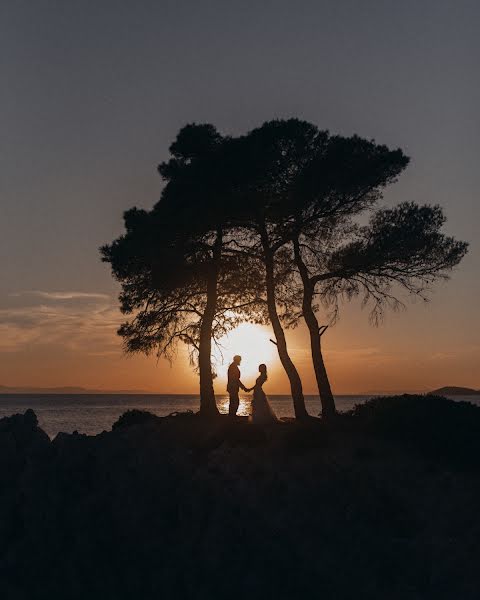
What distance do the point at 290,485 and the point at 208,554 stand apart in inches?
133

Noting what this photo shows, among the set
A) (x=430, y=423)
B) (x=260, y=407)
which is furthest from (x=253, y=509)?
(x=430, y=423)

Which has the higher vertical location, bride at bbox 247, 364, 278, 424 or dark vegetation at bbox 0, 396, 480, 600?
bride at bbox 247, 364, 278, 424

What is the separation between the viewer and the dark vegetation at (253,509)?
19.3 m

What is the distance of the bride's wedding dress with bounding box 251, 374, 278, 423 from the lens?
1061 inches

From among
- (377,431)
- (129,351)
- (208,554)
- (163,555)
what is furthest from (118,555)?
(129,351)

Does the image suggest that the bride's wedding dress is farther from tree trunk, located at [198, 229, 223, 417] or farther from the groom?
tree trunk, located at [198, 229, 223, 417]

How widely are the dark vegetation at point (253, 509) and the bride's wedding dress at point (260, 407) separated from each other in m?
1.11

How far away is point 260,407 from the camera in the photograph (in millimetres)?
27031

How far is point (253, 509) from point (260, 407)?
6.21 m

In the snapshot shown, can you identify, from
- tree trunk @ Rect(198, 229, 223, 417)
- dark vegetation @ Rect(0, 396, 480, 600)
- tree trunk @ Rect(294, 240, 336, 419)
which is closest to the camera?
dark vegetation @ Rect(0, 396, 480, 600)

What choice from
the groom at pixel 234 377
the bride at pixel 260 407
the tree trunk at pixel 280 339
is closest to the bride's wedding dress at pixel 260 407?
the bride at pixel 260 407

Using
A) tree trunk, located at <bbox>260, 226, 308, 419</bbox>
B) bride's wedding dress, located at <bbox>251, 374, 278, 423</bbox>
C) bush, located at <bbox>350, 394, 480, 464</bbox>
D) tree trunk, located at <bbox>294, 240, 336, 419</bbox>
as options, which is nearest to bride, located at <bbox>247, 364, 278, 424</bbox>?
bride's wedding dress, located at <bbox>251, 374, 278, 423</bbox>

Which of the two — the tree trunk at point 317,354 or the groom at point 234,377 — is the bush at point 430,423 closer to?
the tree trunk at point 317,354

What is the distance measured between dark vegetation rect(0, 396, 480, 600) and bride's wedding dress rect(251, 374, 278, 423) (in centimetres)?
111
